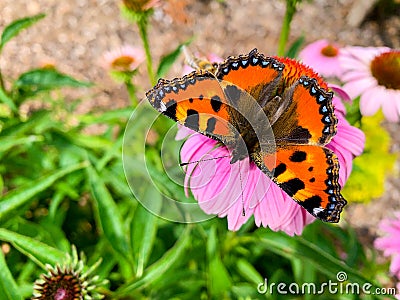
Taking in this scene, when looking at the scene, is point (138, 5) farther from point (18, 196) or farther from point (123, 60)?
point (18, 196)

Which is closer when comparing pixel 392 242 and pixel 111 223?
pixel 111 223

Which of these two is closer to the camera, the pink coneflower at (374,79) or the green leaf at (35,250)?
the green leaf at (35,250)

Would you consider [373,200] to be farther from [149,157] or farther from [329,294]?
[149,157]

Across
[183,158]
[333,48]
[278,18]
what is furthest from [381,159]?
[278,18]

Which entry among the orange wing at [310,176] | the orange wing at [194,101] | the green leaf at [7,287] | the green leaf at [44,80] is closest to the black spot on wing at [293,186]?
the orange wing at [310,176]

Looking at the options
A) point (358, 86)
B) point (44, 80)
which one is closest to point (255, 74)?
point (358, 86)

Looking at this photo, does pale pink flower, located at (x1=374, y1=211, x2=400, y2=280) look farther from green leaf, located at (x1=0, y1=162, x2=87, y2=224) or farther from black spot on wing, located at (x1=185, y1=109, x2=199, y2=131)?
green leaf, located at (x1=0, y1=162, x2=87, y2=224)

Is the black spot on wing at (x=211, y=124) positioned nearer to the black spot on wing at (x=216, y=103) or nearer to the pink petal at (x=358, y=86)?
the black spot on wing at (x=216, y=103)

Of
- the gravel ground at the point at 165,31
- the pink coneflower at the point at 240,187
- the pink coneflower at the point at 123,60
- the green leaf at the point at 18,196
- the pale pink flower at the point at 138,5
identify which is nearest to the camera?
the pink coneflower at the point at 240,187
